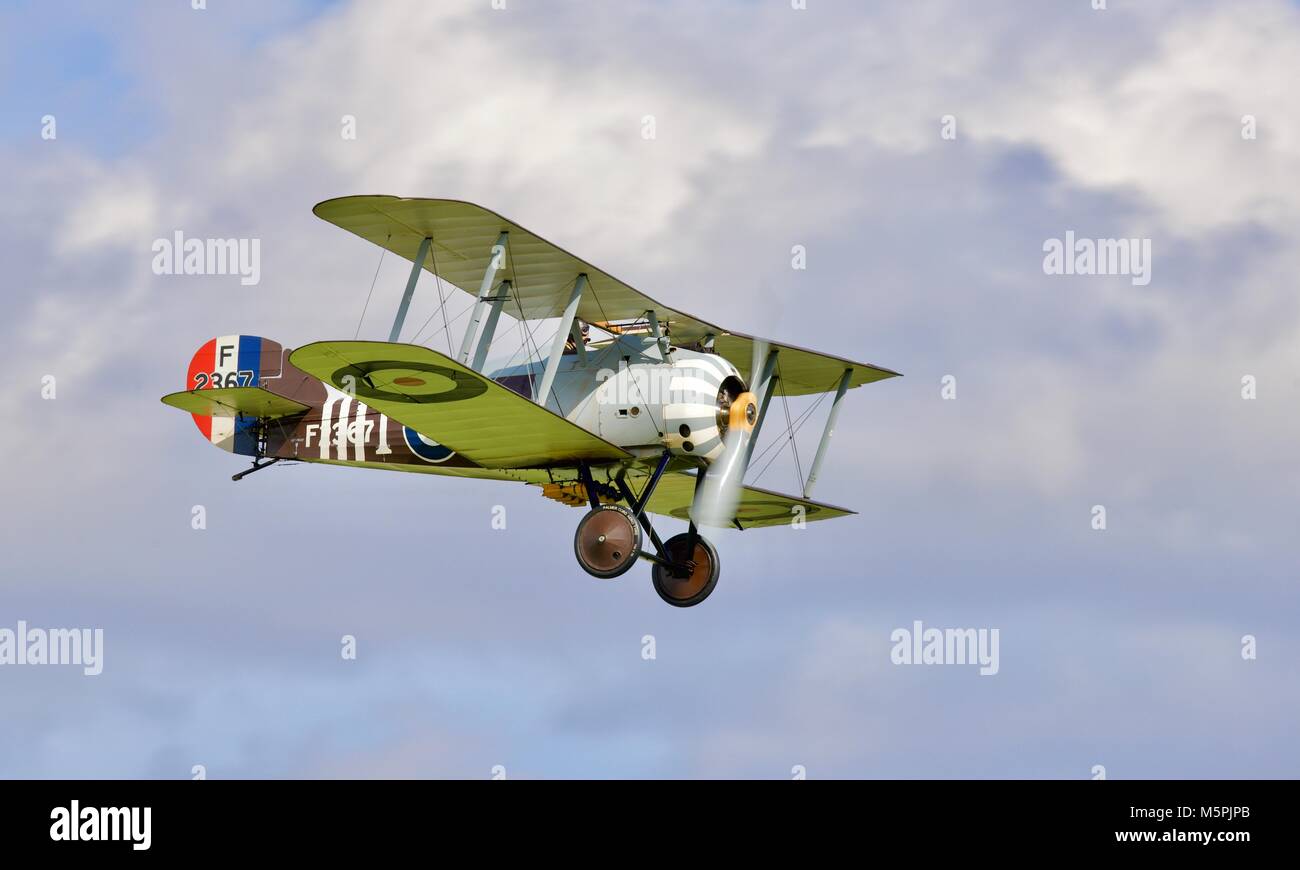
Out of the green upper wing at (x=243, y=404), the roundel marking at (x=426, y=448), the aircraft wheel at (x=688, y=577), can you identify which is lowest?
the aircraft wheel at (x=688, y=577)

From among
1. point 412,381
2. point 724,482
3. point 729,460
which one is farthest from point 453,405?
point 724,482

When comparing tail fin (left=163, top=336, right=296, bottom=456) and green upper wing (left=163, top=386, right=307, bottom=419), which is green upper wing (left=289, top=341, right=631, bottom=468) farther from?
tail fin (left=163, top=336, right=296, bottom=456)

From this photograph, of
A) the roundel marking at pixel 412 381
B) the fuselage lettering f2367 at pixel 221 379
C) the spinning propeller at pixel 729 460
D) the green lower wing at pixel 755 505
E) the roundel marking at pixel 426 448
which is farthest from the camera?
the fuselage lettering f2367 at pixel 221 379

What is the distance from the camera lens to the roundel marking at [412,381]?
21.4 meters

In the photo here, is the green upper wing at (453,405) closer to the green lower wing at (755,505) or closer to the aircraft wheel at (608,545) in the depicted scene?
the aircraft wheel at (608,545)

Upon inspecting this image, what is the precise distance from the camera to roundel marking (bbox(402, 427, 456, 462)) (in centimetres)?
2509

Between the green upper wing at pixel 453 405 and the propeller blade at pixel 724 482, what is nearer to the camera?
the green upper wing at pixel 453 405

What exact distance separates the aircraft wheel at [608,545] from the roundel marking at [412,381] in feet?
7.88

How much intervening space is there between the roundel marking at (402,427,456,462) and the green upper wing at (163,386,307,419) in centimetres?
192

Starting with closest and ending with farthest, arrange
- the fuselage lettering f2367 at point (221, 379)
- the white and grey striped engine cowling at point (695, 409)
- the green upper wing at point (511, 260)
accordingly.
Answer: the green upper wing at point (511, 260), the white and grey striped engine cowling at point (695, 409), the fuselage lettering f2367 at point (221, 379)

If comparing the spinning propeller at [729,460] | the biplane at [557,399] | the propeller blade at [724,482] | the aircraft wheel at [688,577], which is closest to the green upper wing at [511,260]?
the biplane at [557,399]
